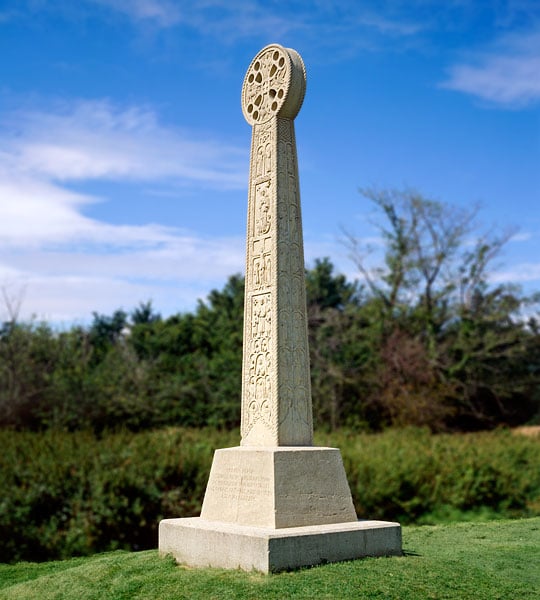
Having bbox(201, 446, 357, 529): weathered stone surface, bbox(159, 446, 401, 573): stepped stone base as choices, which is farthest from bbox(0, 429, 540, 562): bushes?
bbox(201, 446, 357, 529): weathered stone surface

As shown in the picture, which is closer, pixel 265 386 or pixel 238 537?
pixel 238 537

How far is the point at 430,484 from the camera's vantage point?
A: 16922 mm

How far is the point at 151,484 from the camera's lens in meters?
14.3

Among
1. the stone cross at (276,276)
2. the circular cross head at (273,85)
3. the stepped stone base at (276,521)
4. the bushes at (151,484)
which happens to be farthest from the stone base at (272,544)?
the bushes at (151,484)

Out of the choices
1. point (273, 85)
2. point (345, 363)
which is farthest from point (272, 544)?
point (345, 363)

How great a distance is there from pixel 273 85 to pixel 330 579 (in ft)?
16.4

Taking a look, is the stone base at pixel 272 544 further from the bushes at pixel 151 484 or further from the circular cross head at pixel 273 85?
the bushes at pixel 151 484

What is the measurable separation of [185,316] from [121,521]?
62.6 feet

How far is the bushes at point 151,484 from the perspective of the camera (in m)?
13.6

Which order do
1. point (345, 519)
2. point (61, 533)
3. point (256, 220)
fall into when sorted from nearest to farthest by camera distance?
1. point (345, 519)
2. point (256, 220)
3. point (61, 533)

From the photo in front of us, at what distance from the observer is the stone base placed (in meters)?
6.83

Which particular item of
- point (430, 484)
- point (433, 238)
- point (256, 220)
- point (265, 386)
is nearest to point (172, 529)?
point (265, 386)

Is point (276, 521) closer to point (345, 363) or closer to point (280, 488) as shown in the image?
point (280, 488)

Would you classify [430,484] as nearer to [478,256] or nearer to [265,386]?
[265,386]
